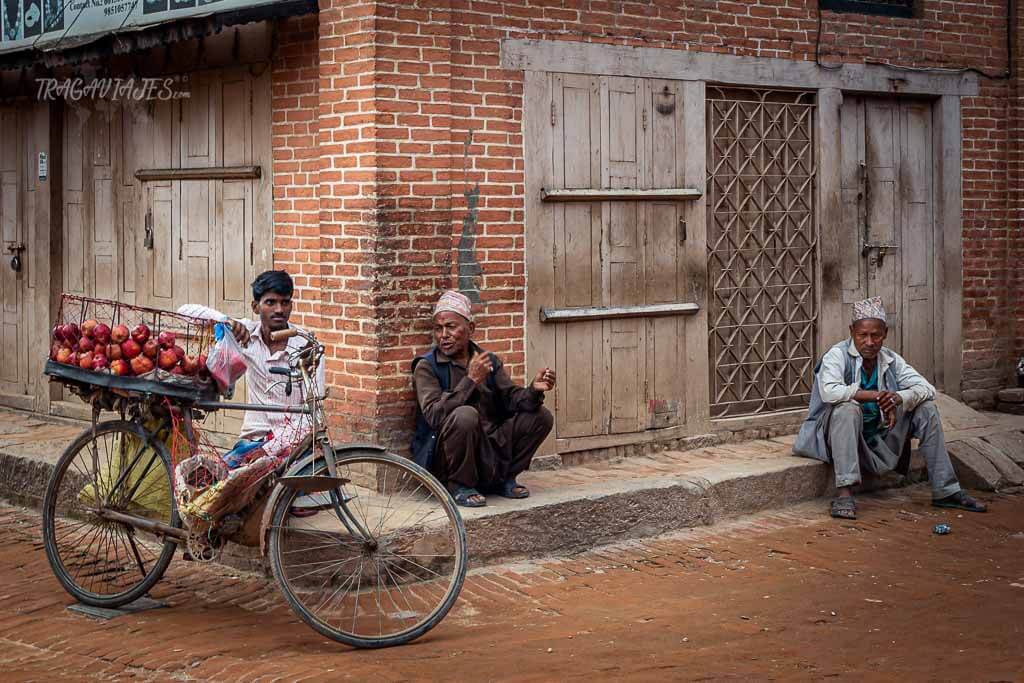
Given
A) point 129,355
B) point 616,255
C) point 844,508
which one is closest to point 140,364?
point 129,355

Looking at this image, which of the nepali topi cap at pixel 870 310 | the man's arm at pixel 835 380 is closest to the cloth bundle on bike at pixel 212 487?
the man's arm at pixel 835 380

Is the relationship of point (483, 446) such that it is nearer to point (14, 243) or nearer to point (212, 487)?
point (212, 487)

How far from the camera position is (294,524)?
21.1 ft

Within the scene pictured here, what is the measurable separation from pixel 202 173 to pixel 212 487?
3.71 metres

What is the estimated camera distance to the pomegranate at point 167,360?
620 cm

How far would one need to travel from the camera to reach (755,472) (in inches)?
340

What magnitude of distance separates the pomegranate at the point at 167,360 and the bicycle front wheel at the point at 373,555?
852mm

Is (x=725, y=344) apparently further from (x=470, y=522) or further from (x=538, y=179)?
(x=470, y=522)

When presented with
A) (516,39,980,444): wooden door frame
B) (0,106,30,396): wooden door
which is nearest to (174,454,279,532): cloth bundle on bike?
(516,39,980,444): wooden door frame

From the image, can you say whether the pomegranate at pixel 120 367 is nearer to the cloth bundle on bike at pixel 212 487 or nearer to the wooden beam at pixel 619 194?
the cloth bundle on bike at pixel 212 487

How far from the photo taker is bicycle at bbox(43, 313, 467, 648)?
5867 millimetres

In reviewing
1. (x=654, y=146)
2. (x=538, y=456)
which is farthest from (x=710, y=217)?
(x=538, y=456)

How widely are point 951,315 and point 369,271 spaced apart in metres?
5.31

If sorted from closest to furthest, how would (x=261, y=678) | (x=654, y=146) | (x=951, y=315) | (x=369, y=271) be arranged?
(x=261, y=678)
(x=369, y=271)
(x=654, y=146)
(x=951, y=315)
